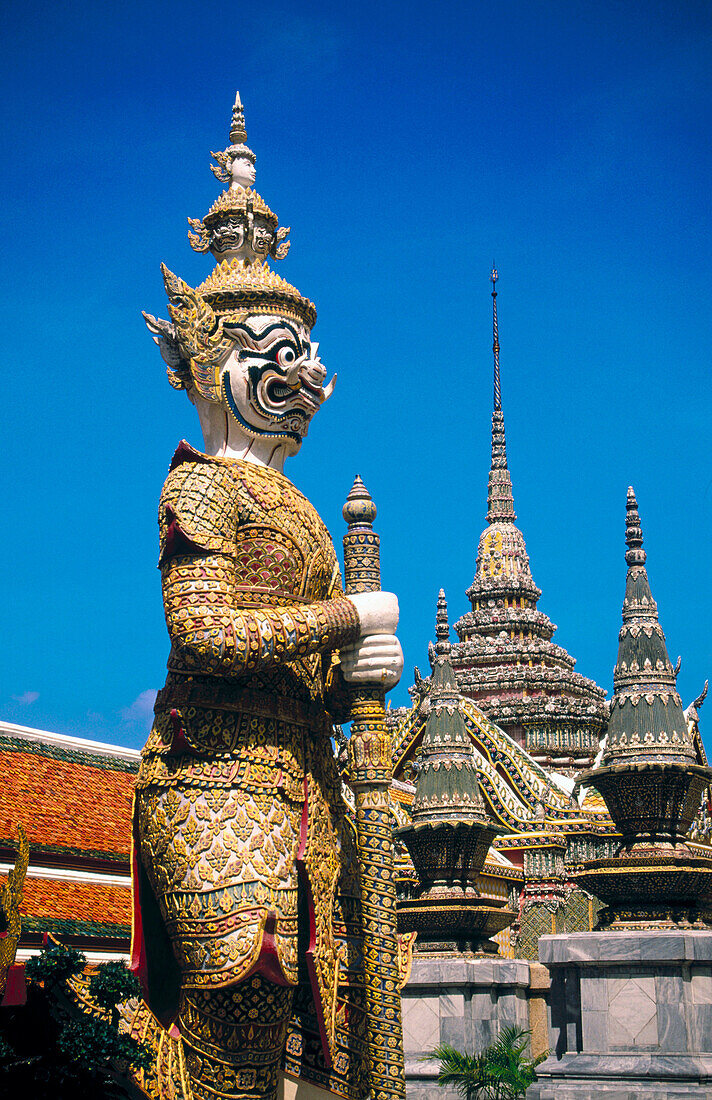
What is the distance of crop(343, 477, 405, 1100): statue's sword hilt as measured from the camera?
6.49 metres

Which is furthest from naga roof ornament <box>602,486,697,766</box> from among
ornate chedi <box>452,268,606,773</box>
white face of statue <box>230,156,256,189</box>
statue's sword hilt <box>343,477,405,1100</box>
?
ornate chedi <box>452,268,606,773</box>

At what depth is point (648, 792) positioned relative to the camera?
36.1ft

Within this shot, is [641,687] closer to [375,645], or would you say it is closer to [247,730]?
[375,645]

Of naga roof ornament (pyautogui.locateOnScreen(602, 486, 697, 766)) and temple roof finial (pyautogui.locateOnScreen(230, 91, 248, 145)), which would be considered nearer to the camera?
Result: temple roof finial (pyautogui.locateOnScreen(230, 91, 248, 145))

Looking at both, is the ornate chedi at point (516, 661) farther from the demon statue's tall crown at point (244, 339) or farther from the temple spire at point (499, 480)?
the demon statue's tall crown at point (244, 339)

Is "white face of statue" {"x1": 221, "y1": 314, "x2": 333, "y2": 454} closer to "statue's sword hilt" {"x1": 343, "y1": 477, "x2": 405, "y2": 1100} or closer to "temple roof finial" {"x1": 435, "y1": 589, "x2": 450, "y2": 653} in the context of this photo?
"statue's sword hilt" {"x1": 343, "y1": 477, "x2": 405, "y2": 1100}

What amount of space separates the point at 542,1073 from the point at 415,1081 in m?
1.47

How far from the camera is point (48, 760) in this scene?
9.80 metres

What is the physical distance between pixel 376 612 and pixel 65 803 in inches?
144

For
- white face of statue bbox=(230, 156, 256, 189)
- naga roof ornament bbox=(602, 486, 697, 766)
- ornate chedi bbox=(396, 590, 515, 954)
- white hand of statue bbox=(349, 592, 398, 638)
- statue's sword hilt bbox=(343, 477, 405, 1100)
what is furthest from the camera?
ornate chedi bbox=(396, 590, 515, 954)

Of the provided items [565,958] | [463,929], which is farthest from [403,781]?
[565,958]

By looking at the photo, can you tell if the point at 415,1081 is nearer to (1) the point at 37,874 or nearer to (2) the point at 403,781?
(1) the point at 37,874

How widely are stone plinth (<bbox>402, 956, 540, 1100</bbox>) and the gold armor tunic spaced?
547cm

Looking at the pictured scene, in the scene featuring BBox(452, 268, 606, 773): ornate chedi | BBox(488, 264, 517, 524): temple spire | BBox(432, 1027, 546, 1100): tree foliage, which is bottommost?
BBox(432, 1027, 546, 1100): tree foliage
